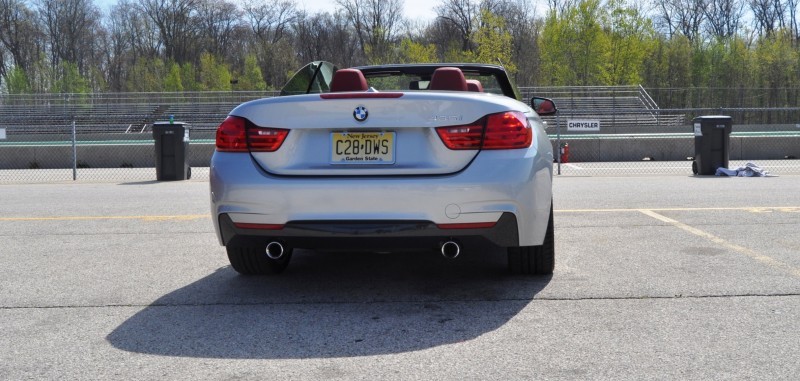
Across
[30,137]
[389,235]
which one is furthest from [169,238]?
[30,137]

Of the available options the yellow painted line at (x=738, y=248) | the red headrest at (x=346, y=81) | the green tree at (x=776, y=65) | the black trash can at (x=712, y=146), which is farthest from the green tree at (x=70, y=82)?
the red headrest at (x=346, y=81)

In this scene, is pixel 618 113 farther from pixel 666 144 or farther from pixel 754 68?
pixel 754 68

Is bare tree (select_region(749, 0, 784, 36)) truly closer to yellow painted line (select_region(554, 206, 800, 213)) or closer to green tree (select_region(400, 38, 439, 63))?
green tree (select_region(400, 38, 439, 63))

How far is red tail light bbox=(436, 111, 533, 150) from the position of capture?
4281 millimetres

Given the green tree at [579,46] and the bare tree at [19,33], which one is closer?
the green tree at [579,46]

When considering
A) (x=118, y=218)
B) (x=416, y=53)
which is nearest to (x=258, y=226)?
(x=118, y=218)

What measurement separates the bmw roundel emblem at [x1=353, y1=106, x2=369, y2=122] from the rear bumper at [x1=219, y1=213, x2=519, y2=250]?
0.53 meters

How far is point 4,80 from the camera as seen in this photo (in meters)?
67.9

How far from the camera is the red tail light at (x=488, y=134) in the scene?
14.0ft

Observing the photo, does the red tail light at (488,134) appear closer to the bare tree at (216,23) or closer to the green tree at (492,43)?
the green tree at (492,43)

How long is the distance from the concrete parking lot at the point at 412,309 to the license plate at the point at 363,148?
2.54 feet

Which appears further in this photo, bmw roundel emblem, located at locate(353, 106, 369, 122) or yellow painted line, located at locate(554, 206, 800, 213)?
yellow painted line, located at locate(554, 206, 800, 213)

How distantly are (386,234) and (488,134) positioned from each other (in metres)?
0.73

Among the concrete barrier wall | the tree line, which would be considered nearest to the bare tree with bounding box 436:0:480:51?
the tree line
